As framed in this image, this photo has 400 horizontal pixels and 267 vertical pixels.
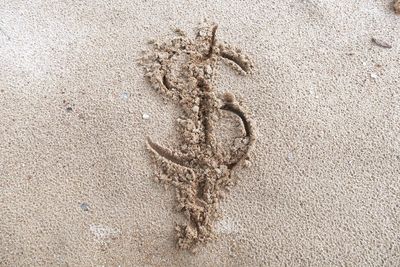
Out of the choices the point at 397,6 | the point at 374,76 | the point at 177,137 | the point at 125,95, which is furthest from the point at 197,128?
the point at 397,6

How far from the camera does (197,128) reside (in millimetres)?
1369

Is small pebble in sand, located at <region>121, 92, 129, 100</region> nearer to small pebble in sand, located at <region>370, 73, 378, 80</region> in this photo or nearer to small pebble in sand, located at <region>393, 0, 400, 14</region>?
small pebble in sand, located at <region>370, 73, 378, 80</region>

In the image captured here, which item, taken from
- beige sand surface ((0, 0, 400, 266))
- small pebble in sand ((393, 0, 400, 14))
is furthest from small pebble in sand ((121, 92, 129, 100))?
small pebble in sand ((393, 0, 400, 14))

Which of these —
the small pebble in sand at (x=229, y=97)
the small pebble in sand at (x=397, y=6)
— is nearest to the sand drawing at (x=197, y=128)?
the small pebble in sand at (x=229, y=97)

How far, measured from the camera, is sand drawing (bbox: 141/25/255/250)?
1.28m

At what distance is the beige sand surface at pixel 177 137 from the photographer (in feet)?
4.09

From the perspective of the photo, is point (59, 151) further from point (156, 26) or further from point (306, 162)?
point (306, 162)

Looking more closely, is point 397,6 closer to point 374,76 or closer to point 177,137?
point 374,76

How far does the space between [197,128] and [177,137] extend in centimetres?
6

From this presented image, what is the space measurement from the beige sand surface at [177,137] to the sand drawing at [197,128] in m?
0.03

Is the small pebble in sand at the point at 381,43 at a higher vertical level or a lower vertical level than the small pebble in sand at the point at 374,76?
higher

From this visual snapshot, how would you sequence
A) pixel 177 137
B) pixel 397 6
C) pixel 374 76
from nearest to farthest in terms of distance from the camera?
pixel 177 137 → pixel 374 76 → pixel 397 6

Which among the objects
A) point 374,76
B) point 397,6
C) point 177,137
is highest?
point 397,6

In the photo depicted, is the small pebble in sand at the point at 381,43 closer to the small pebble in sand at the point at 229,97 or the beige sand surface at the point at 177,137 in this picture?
the beige sand surface at the point at 177,137
